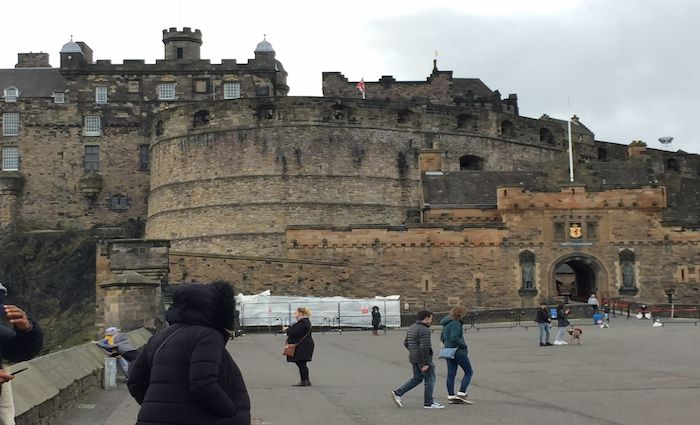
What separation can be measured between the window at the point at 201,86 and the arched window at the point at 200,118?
6296mm

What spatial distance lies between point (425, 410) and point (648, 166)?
33368 mm

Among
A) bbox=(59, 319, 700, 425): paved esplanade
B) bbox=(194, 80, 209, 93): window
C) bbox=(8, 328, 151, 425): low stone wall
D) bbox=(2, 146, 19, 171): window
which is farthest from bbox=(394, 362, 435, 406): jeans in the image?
bbox=(2, 146, 19, 171): window

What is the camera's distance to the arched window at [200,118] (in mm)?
41500

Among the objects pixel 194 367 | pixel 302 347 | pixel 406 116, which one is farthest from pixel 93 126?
pixel 194 367

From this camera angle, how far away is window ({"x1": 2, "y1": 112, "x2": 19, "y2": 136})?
47.1 m

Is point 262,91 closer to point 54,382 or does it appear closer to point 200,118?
point 200,118

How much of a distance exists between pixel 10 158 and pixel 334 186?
1702cm

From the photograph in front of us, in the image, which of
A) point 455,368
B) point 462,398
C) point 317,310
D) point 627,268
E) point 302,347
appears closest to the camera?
point 462,398

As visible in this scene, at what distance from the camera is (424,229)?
110 feet

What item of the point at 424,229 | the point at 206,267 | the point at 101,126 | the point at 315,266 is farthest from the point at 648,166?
the point at 101,126

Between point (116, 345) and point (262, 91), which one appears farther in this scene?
point (262, 91)

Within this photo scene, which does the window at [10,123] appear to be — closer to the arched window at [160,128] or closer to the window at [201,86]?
the arched window at [160,128]

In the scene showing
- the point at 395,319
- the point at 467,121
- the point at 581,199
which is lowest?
the point at 395,319

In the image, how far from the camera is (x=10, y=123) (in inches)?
1859
